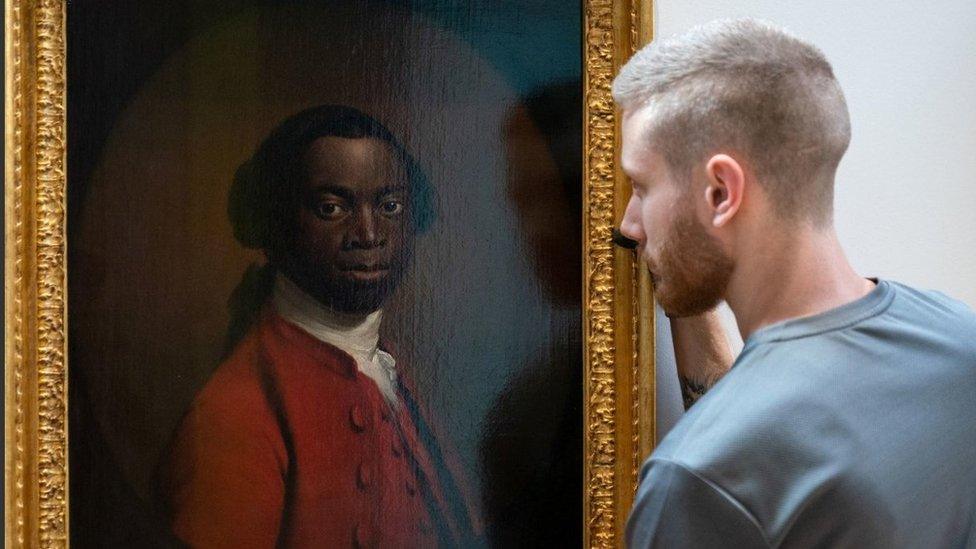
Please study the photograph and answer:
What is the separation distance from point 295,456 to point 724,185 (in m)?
0.98

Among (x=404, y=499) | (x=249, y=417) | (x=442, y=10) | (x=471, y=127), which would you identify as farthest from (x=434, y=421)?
(x=442, y=10)

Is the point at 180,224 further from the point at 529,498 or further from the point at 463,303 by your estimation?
the point at 529,498

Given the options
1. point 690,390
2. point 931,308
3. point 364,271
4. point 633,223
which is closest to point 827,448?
point 931,308

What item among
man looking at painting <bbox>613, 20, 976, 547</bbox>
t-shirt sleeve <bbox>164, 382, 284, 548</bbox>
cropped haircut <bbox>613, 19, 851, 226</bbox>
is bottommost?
t-shirt sleeve <bbox>164, 382, 284, 548</bbox>

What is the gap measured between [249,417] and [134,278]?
307mm

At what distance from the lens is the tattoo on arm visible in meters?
2.16

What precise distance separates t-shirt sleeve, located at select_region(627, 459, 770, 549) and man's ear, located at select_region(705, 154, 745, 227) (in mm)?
313

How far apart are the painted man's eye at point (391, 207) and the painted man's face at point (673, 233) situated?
62cm

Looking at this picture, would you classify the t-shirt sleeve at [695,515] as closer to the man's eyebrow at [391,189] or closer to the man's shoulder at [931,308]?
the man's shoulder at [931,308]

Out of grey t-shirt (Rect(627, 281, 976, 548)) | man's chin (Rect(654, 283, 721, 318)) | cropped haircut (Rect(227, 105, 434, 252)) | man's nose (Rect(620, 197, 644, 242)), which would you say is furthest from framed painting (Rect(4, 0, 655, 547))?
grey t-shirt (Rect(627, 281, 976, 548))

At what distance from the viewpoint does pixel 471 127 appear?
6.91 feet

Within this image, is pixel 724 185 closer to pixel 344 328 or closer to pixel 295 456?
pixel 344 328

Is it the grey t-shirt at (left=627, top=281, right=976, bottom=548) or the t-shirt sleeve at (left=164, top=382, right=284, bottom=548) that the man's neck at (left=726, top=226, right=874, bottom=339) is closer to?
the grey t-shirt at (left=627, top=281, right=976, bottom=548)

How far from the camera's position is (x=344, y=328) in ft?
6.85
